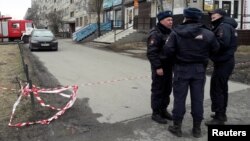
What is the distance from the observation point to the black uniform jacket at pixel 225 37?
19.0ft

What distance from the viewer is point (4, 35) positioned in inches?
1644

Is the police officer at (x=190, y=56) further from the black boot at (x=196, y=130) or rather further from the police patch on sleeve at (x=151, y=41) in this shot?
the police patch on sleeve at (x=151, y=41)

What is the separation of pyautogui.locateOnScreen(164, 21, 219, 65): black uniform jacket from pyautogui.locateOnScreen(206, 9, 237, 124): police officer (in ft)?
1.74

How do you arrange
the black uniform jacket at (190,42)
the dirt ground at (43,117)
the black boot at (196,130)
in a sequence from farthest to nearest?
1. the dirt ground at (43,117)
2. the black boot at (196,130)
3. the black uniform jacket at (190,42)

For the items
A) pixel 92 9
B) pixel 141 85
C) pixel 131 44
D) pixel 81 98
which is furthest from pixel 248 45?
pixel 92 9

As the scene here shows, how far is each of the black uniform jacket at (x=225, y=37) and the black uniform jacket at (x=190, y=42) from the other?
0.47m

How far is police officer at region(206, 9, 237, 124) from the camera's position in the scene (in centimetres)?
581

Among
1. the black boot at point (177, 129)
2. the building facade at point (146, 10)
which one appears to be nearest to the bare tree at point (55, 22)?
the building facade at point (146, 10)

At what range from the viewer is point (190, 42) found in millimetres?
5266

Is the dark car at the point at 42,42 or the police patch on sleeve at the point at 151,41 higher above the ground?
the police patch on sleeve at the point at 151,41

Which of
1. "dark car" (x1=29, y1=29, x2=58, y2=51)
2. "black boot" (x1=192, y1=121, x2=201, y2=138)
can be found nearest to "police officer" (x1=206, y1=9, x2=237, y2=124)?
"black boot" (x1=192, y1=121, x2=201, y2=138)

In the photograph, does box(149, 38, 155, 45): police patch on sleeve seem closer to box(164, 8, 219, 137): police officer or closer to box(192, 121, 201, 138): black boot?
box(164, 8, 219, 137): police officer

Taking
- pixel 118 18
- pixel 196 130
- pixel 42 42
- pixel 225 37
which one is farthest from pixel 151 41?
pixel 118 18

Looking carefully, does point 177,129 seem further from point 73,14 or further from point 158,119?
point 73,14
